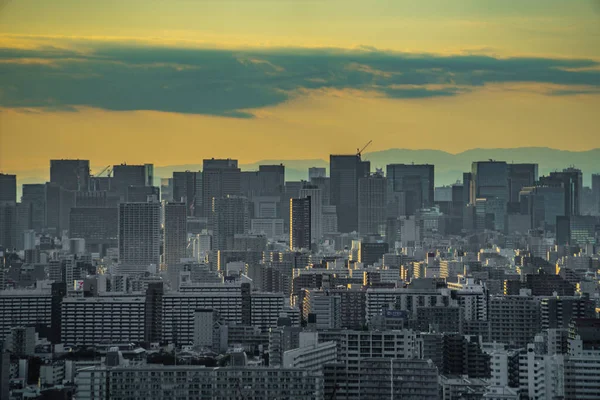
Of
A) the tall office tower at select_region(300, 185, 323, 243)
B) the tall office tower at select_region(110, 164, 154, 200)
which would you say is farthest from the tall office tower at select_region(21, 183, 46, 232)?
the tall office tower at select_region(300, 185, 323, 243)

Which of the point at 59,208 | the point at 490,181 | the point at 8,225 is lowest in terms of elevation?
the point at 8,225

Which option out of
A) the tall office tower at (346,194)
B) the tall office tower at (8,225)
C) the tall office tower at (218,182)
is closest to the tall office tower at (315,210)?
the tall office tower at (346,194)

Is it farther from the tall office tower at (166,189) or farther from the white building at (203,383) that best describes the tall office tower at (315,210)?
the white building at (203,383)

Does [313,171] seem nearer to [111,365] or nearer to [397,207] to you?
[397,207]

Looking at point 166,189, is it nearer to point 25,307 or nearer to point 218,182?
point 218,182

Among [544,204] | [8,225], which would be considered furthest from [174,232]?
[544,204]

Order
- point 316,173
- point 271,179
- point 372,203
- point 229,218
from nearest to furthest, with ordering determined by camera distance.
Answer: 1. point 316,173
2. point 271,179
3. point 229,218
4. point 372,203

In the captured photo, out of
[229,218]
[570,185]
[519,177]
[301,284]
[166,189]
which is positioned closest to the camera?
[301,284]
